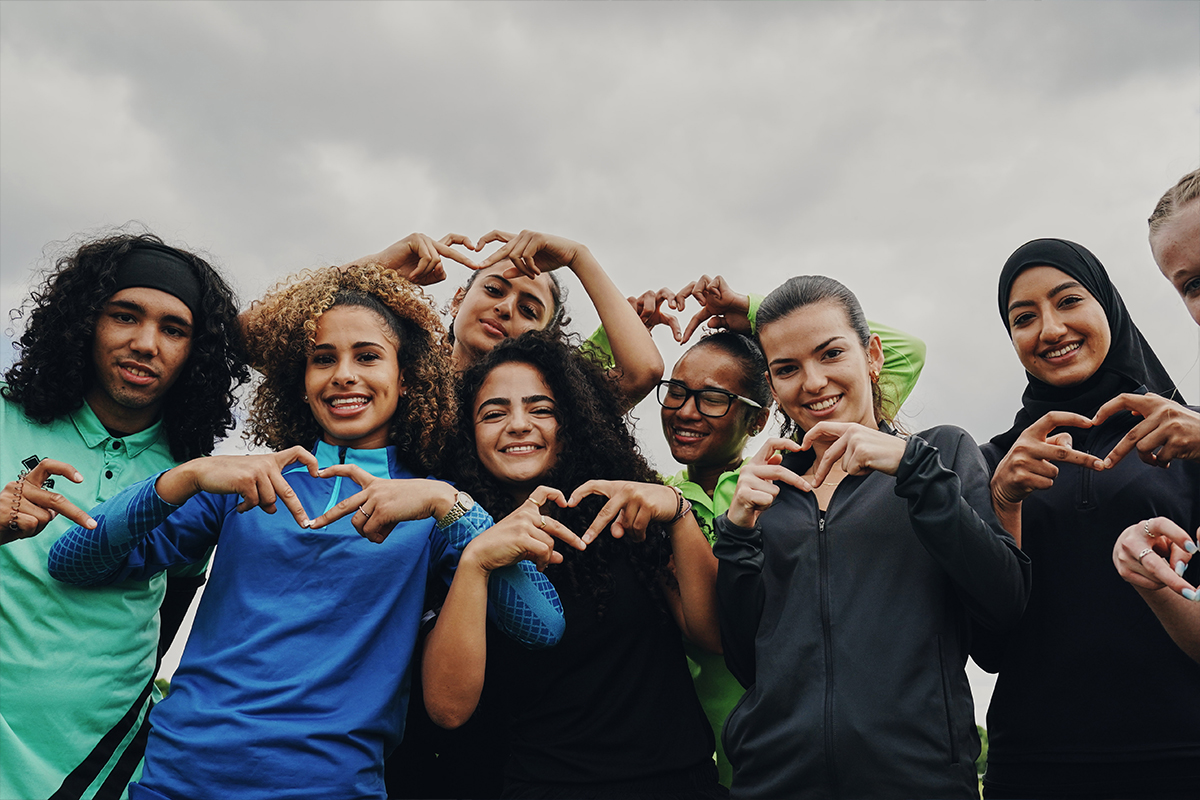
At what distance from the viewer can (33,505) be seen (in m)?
2.90

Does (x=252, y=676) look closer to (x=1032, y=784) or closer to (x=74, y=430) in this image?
(x=74, y=430)

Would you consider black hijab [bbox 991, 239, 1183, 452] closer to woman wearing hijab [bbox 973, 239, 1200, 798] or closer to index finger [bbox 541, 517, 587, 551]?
woman wearing hijab [bbox 973, 239, 1200, 798]

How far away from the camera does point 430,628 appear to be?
10.6 ft

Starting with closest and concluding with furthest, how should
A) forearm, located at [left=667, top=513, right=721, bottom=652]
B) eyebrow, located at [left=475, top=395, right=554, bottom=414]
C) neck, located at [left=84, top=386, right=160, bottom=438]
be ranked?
forearm, located at [left=667, top=513, right=721, bottom=652] < neck, located at [left=84, top=386, right=160, bottom=438] < eyebrow, located at [left=475, top=395, right=554, bottom=414]

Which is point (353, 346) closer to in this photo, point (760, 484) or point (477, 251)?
point (477, 251)

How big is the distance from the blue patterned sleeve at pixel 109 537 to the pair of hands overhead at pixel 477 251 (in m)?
1.77

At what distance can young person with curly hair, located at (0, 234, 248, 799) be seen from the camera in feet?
9.88

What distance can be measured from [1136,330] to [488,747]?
3.19 meters

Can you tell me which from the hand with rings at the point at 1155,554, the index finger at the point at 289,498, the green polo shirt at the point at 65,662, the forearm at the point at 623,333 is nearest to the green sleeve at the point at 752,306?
the forearm at the point at 623,333

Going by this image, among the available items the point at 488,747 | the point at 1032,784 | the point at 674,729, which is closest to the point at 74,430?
the point at 488,747

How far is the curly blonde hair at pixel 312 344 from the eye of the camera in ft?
11.6

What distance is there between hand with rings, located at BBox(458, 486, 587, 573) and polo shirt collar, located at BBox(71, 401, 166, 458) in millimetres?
1610

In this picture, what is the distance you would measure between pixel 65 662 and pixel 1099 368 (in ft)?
13.2

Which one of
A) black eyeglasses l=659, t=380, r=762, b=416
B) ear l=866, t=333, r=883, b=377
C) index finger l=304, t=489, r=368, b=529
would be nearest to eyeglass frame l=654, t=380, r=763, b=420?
black eyeglasses l=659, t=380, r=762, b=416
